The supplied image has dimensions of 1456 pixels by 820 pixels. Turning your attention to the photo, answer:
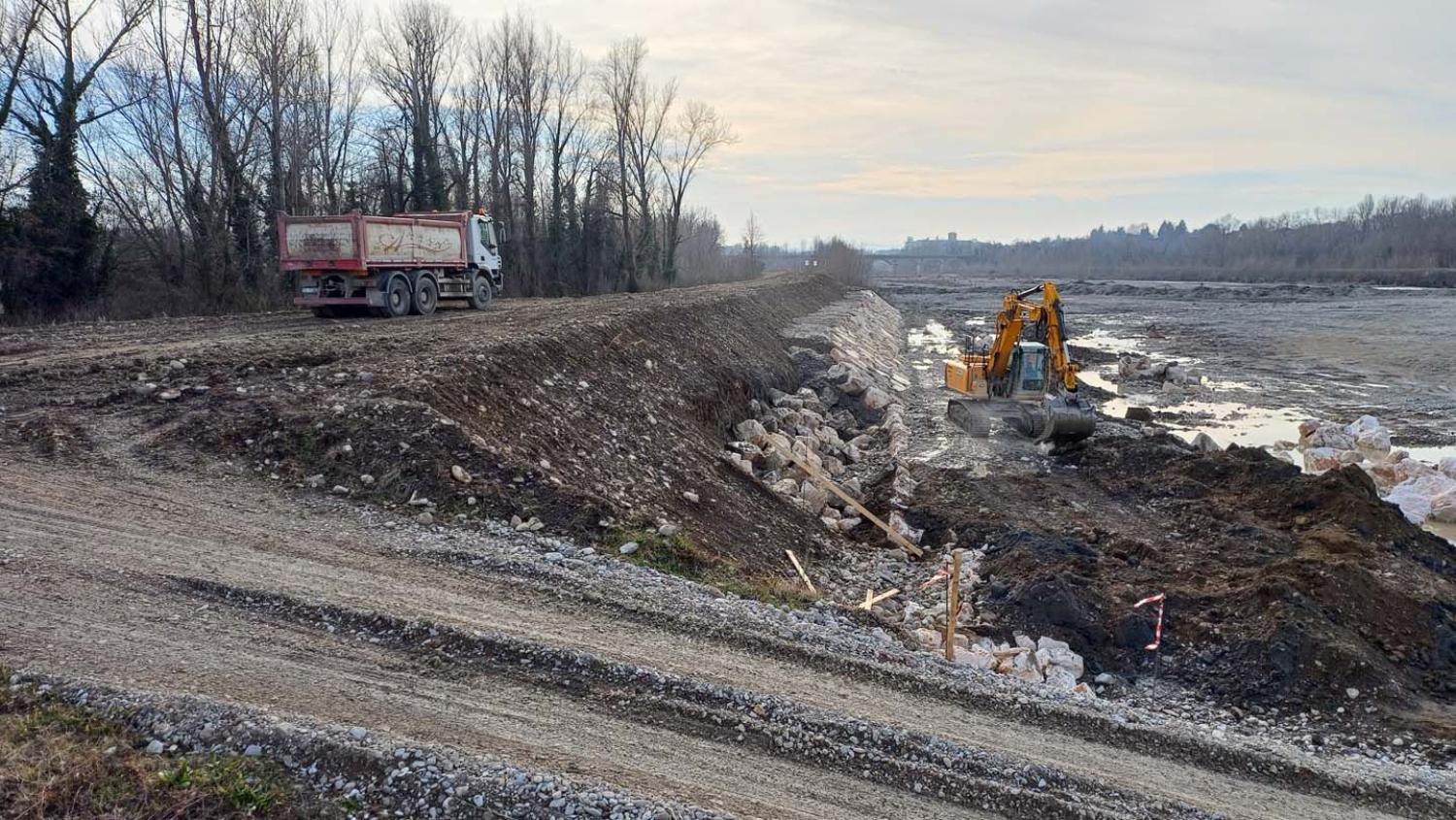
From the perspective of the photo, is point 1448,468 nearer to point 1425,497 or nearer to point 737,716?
point 1425,497

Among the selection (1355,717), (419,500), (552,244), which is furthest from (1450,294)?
(419,500)

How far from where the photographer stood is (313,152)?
1395 inches

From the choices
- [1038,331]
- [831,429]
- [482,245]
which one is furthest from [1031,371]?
[482,245]

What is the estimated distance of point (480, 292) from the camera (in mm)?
23047

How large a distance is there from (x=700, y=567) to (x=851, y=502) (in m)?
4.49

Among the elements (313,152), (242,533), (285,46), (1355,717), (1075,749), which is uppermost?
(285,46)

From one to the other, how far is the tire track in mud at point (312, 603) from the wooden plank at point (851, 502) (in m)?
5.46

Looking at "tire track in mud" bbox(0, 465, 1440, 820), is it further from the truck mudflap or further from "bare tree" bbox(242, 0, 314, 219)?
"bare tree" bbox(242, 0, 314, 219)

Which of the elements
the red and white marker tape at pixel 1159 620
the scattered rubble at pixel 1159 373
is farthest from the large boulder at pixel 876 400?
the scattered rubble at pixel 1159 373

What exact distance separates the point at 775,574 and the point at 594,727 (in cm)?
463

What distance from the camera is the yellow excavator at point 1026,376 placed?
18000 millimetres

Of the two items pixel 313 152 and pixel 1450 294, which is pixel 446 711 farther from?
pixel 1450 294

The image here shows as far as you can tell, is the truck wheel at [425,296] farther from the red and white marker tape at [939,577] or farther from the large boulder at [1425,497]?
the large boulder at [1425,497]

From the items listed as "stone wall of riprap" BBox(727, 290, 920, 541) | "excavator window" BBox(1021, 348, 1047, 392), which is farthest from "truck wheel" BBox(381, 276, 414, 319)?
"excavator window" BBox(1021, 348, 1047, 392)
